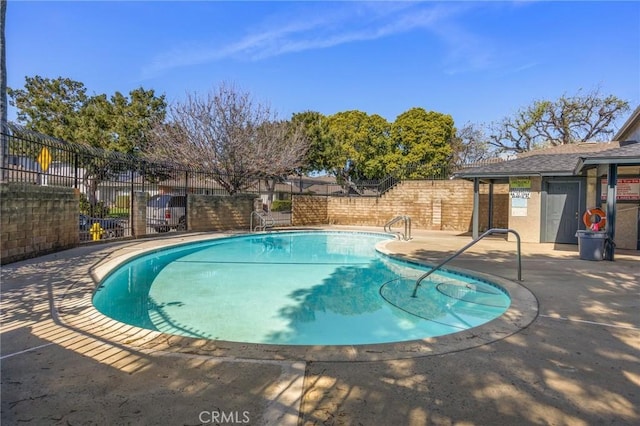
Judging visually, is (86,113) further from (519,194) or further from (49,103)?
(519,194)

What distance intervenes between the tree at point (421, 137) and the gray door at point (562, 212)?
1348 cm

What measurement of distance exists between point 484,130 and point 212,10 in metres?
27.4

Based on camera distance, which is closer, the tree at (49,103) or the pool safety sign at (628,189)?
the pool safety sign at (628,189)

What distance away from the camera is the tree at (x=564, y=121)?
26.5 meters

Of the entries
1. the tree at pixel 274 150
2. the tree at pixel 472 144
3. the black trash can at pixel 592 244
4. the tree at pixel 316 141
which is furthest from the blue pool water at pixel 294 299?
the tree at pixel 472 144

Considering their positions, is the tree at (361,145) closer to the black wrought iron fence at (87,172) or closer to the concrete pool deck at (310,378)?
the black wrought iron fence at (87,172)

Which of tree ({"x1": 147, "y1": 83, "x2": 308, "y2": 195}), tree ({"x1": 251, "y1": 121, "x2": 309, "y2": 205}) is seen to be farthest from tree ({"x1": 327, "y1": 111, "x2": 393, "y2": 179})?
tree ({"x1": 147, "y1": 83, "x2": 308, "y2": 195})

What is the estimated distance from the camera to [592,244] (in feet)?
25.8

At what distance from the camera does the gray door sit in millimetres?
11102

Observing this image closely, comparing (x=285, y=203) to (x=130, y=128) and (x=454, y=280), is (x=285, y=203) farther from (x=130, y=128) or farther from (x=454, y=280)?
(x=454, y=280)

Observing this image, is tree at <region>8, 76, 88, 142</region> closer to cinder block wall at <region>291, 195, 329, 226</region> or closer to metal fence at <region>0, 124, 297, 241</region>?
metal fence at <region>0, 124, 297, 241</region>

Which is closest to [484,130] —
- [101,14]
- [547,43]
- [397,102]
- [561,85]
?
[561,85]

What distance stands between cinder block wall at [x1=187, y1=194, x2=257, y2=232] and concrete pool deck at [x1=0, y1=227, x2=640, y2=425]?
33.3ft

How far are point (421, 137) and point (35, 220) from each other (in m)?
22.6
